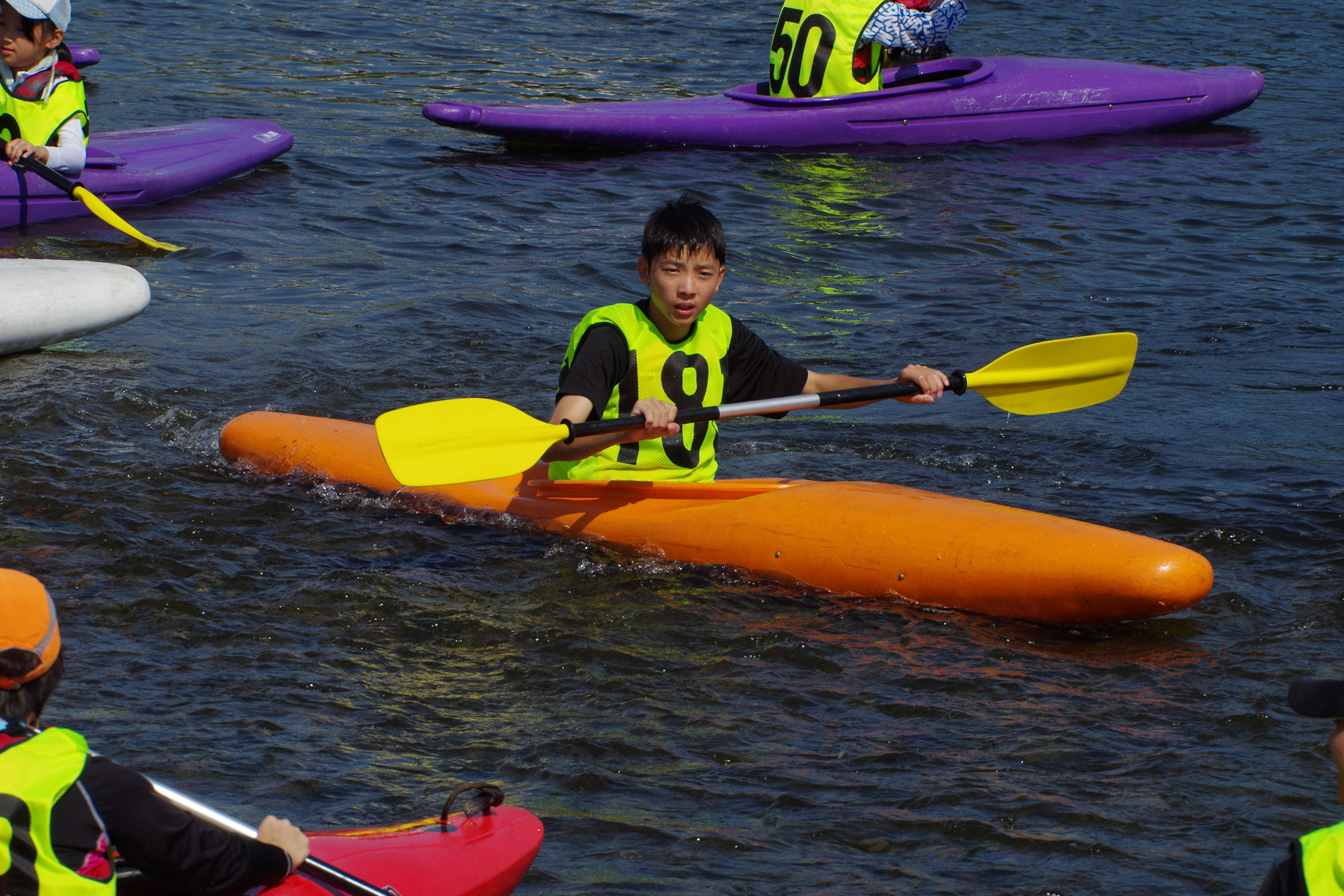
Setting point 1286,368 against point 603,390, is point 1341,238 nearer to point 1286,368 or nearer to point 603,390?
point 1286,368

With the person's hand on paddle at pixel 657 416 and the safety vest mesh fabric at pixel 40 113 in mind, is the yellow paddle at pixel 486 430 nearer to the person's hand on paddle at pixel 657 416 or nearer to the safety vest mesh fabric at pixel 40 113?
the person's hand on paddle at pixel 657 416

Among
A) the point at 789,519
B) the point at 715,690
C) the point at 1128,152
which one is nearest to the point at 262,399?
the point at 789,519

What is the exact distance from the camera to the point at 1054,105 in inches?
392

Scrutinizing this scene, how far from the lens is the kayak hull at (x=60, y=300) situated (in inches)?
216

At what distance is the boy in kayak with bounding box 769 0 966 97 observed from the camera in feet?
29.9

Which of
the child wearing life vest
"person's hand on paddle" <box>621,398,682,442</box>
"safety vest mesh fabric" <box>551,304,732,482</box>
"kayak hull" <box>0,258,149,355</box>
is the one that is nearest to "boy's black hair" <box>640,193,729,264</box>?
"safety vest mesh fabric" <box>551,304,732,482</box>

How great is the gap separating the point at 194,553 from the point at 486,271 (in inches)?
140

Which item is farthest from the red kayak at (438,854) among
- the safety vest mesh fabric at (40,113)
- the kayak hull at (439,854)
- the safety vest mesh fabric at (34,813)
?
the safety vest mesh fabric at (40,113)

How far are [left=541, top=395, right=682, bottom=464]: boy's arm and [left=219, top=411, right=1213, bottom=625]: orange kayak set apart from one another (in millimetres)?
218

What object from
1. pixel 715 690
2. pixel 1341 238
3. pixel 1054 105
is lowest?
pixel 715 690

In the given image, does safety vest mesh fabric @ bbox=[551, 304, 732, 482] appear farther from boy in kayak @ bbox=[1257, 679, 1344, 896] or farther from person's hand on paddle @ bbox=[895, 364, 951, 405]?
boy in kayak @ bbox=[1257, 679, 1344, 896]

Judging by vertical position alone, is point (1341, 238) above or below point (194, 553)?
above

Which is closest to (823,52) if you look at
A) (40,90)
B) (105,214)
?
(105,214)

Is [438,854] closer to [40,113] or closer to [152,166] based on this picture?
[40,113]
